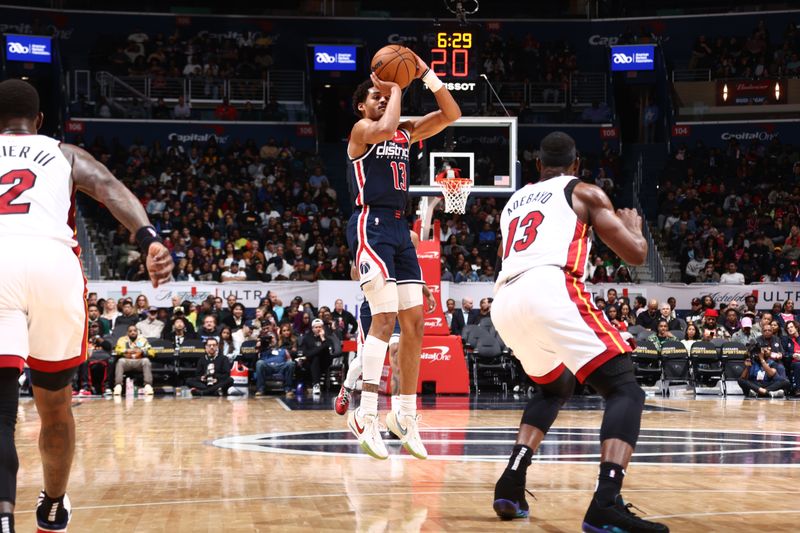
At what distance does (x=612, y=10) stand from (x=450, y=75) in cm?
1603

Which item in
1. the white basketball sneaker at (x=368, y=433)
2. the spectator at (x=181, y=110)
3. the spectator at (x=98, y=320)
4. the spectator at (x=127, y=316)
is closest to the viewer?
the white basketball sneaker at (x=368, y=433)

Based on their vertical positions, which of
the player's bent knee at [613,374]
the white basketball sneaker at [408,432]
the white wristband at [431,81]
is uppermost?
the white wristband at [431,81]

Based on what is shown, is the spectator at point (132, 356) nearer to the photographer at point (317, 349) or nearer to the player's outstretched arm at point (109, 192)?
the photographer at point (317, 349)

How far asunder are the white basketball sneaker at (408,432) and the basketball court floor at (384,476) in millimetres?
124

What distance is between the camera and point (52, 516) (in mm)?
3988

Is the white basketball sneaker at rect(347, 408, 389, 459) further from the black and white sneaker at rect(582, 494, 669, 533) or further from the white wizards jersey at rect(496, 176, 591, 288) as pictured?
the black and white sneaker at rect(582, 494, 669, 533)

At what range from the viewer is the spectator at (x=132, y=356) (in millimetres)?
16250

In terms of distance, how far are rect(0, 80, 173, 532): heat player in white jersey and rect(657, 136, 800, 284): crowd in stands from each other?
18.9 metres

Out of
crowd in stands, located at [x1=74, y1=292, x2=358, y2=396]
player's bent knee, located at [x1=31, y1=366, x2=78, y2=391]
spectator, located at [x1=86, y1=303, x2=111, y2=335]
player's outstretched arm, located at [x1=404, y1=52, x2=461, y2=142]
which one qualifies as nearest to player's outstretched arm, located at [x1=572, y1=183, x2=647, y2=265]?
player's outstretched arm, located at [x1=404, y1=52, x2=461, y2=142]

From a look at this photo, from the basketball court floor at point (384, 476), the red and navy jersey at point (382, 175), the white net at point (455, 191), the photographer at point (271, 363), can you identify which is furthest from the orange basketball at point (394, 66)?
the photographer at point (271, 363)

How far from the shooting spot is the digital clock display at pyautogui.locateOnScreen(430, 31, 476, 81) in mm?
16109

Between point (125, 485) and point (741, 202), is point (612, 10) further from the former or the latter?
point (125, 485)

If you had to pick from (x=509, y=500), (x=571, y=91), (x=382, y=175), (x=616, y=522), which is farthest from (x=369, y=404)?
(x=571, y=91)

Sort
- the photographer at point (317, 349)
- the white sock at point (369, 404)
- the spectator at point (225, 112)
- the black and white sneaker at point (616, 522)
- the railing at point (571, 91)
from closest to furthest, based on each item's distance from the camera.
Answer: the black and white sneaker at point (616, 522)
the white sock at point (369, 404)
the photographer at point (317, 349)
the spectator at point (225, 112)
the railing at point (571, 91)
